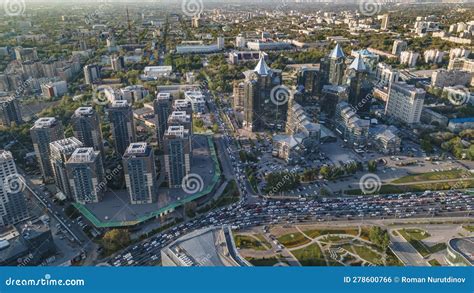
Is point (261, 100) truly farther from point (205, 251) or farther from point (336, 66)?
point (205, 251)

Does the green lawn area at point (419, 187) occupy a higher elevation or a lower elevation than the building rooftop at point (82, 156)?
lower

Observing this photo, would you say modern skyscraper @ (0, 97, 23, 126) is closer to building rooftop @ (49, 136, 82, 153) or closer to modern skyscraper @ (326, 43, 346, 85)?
building rooftop @ (49, 136, 82, 153)

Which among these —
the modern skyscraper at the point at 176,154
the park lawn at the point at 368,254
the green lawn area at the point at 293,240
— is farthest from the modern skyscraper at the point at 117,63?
the park lawn at the point at 368,254

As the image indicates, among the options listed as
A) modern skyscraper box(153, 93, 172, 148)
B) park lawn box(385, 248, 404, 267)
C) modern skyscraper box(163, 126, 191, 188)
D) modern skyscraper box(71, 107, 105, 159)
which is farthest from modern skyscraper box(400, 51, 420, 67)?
modern skyscraper box(71, 107, 105, 159)

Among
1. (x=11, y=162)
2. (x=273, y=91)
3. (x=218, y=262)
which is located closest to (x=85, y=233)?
(x=11, y=162)

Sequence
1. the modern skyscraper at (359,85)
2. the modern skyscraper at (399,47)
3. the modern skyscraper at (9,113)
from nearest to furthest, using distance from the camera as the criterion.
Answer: the modern skyscraper at (9,113) < the modern skyscraper at (359,85) < the modern skyscraper at (399,47)

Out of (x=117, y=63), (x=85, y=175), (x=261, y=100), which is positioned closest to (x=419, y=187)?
(x=261, y=100)

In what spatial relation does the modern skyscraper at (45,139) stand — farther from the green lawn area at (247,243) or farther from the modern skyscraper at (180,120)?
the green lawn area at (247,243)
